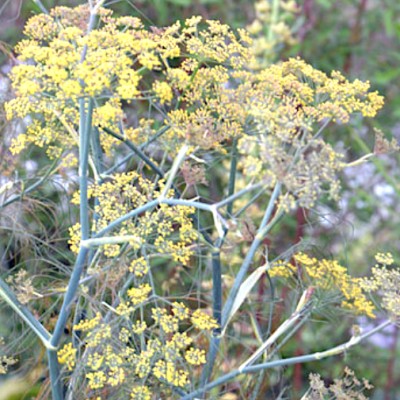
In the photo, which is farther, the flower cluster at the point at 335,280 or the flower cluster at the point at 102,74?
the flower cluster at the point at 335,280

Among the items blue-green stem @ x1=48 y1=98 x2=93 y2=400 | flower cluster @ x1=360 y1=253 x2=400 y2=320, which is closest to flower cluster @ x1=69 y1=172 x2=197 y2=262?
blue-green stem @ x1=48 y1=98 x2=93 y2=400

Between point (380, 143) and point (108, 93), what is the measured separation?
12.7 inches

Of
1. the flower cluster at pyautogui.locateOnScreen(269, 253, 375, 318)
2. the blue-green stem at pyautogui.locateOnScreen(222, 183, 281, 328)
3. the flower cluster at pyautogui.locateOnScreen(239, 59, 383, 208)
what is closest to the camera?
the flower cluster at pyautogui.locateOnScreen(239, 59, 383, 208)

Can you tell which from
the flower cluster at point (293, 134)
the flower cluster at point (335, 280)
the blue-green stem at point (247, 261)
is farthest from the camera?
the flower cluster at point (335, 280)

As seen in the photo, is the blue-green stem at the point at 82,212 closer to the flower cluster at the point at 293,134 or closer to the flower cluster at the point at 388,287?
the flower cluster at the point at 293,134

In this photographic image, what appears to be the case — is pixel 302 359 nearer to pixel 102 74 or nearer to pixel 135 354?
pixel 135 354

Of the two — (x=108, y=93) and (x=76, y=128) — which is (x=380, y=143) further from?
(x=76, y=128)

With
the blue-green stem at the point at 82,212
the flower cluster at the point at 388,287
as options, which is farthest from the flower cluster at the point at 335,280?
the blue-green stem at the point at 82,212

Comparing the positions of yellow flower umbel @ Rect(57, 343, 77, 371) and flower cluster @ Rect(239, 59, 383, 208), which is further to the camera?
yellow flower umbel @ Rect(57, 343, 77, 371)

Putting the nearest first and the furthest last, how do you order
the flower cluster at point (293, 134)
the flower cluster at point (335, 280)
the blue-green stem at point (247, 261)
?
1. the flower cluster at point (293, 134)
2. the blue-green stem at point (247, 261)
3. the flower cluster at point (335, 280)

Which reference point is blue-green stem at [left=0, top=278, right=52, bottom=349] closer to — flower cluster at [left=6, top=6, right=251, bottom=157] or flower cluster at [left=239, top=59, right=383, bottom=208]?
flower cluster at [left=6, top=6, right=251, bottom=157]

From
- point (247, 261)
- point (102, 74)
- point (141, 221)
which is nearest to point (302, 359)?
point (247, 261)

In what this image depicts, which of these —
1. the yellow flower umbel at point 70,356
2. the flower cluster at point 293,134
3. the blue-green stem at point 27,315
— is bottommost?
the yellow flower umbel at point 70,356

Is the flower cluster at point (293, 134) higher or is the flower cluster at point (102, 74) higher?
the flower cluster at point (102, 74)
